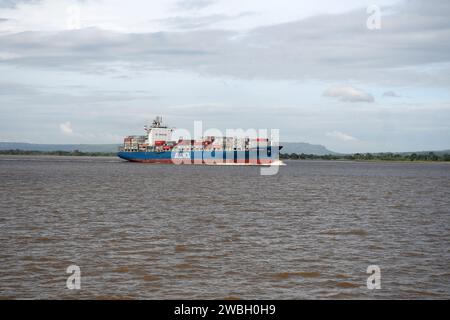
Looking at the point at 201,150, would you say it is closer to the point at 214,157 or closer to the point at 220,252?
the point at 214,157

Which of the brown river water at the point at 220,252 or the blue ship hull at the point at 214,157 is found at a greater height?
the blue ship hull at the point at 214,157

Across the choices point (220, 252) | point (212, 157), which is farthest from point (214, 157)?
point (220, 252)

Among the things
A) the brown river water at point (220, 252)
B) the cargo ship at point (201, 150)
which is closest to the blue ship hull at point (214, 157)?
the cargo ship at point (201, 150)

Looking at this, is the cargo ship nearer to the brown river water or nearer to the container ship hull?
the container ship hull

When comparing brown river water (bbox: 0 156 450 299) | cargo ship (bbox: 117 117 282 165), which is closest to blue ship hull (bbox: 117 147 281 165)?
cargo ship (bbox: 117 117 282 165)

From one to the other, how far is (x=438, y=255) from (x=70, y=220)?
47.6 feet

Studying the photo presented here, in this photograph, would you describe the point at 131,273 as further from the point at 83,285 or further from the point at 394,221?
the point at 394,221

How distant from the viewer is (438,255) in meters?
16.0

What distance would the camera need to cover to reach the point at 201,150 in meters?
130

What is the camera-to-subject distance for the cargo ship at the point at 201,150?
419 ft

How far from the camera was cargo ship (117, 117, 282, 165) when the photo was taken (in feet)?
419

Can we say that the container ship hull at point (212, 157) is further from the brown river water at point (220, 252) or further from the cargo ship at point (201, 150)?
the brown river water at point (220, 252)
